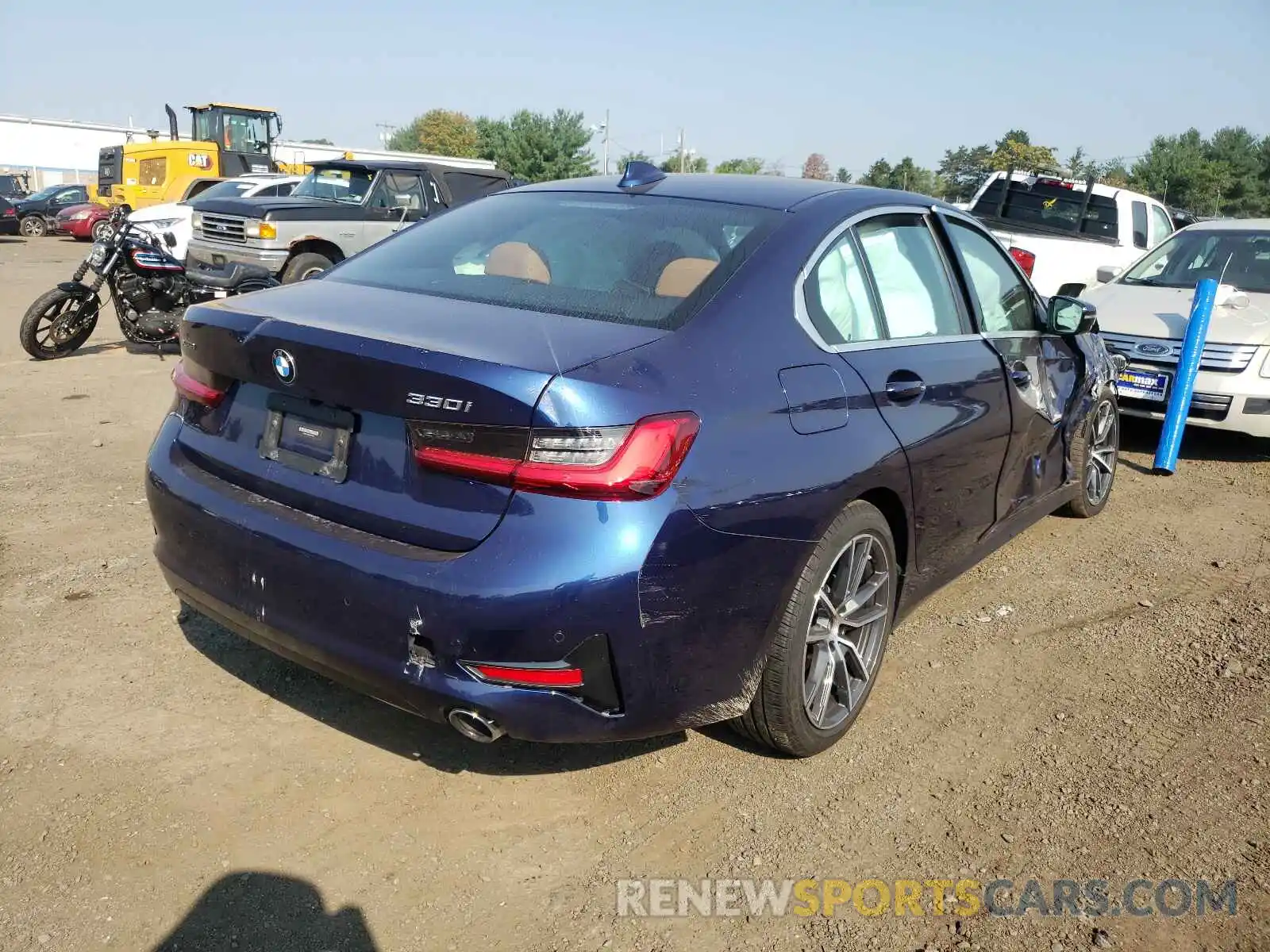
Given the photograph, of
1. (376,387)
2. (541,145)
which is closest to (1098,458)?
(376,387)

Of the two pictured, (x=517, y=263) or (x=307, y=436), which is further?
(x=517, y=263)

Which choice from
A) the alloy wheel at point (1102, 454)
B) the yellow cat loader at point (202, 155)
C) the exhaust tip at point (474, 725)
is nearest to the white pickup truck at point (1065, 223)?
the alloy wheel at point (1102, 454)

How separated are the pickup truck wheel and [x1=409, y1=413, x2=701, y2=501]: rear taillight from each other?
350 inches

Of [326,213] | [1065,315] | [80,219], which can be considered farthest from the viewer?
[80,219]

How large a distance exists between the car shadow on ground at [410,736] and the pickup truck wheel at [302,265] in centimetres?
783

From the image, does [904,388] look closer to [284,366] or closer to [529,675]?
[529,675]

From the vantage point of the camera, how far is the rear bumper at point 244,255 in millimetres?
10641

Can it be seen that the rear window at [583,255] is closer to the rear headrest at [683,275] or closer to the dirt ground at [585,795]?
the rear headrest at [683,275]

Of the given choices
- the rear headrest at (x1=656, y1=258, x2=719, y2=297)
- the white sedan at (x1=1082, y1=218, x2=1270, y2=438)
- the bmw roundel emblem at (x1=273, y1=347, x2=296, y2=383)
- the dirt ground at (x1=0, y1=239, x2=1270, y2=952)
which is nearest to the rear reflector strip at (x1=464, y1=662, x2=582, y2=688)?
the dirt ground at (x1=0, y1=239, x2=1270, y2=952)

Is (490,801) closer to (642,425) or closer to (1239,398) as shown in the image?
(642,425)

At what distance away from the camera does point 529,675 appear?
2.33m

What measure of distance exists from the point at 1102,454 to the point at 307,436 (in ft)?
14.7

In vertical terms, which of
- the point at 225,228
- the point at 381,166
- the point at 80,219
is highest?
the point at 381,166

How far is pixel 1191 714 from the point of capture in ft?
11.4
